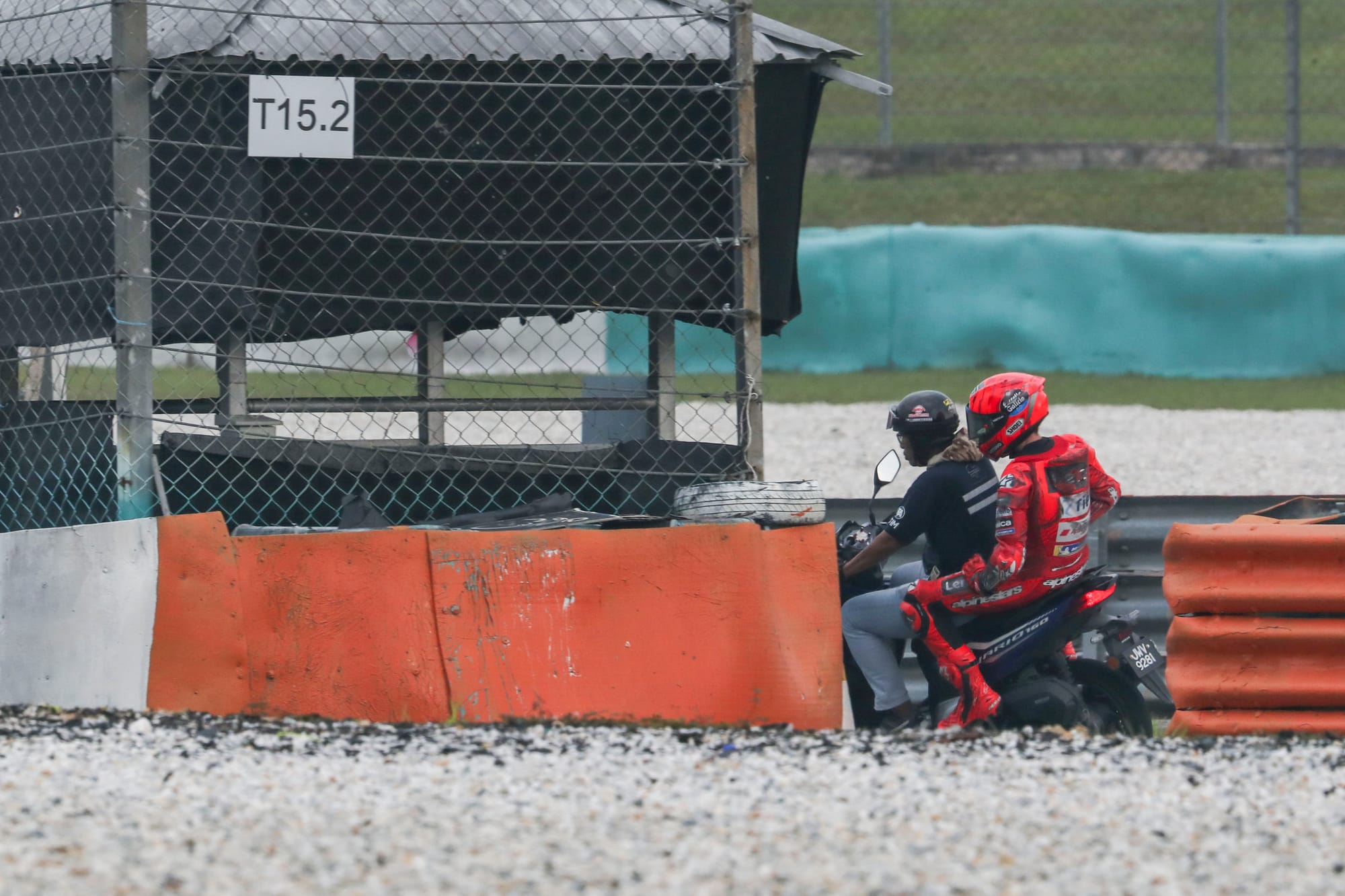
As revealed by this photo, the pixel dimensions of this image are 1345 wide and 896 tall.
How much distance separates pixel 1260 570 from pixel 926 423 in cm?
123

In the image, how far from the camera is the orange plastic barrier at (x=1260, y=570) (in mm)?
5602

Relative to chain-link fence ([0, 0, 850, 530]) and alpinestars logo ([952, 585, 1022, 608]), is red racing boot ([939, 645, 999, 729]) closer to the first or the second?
alpinestars logo ([952, 585, 1022, 608])

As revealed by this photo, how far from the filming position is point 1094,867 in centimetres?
406

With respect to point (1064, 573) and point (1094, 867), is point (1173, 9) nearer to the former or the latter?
point (1064, 573)

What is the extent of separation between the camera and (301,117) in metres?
5.93

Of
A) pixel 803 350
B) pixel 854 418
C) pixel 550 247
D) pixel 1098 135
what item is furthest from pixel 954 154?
pixel 550 247

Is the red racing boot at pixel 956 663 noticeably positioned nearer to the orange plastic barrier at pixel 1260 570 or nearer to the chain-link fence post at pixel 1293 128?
the orange plastic barrier at pixel 1260 570

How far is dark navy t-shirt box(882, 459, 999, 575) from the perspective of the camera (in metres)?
6.06

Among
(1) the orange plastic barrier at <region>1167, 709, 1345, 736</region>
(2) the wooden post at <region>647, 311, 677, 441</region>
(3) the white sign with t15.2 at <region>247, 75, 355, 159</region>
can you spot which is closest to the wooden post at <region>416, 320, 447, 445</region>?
(2) the wooden post at <region>647, 311, 677, 441</region>

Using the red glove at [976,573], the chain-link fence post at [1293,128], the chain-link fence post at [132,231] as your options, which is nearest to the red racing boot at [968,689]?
the red glove at [976,573]

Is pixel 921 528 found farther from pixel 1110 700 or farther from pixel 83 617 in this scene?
pixel 83 617

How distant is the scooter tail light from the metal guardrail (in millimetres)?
1042

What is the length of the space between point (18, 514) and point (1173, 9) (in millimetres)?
16837

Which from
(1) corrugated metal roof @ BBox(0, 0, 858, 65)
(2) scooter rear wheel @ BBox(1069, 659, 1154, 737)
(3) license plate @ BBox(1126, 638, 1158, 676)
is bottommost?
(2) scooter rear wheel @ BBox(1069, 659, 1154, 737)
